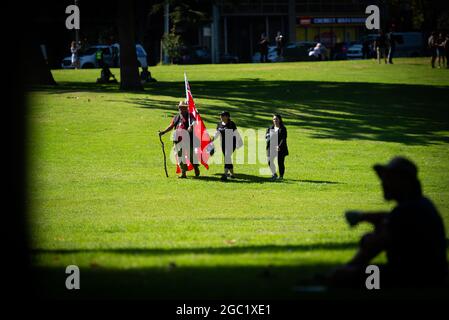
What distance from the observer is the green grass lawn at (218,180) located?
349 inches

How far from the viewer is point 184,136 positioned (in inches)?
914

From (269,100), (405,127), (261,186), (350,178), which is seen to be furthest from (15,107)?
(269,100)

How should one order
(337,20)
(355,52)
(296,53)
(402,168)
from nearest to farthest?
(402,168), (296,53), (355,52), (337,20)

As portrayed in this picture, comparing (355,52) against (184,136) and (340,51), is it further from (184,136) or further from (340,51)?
(184,136)

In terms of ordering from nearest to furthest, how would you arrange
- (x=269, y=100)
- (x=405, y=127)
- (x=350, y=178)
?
(x=350, y=178)
(x=405, y=127)
(x=269, y=100)

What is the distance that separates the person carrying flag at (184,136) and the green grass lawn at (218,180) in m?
0.58

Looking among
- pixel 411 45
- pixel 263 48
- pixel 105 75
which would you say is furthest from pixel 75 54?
pixel 411 45

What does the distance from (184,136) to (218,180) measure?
1537 mm

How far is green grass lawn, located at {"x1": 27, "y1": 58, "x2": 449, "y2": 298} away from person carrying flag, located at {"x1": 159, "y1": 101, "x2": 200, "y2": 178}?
0.58 metres

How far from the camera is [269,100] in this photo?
38.9m

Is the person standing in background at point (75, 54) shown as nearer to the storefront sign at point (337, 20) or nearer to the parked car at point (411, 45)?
the parked car at point (411, 45)

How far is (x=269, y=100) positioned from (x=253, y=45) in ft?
165

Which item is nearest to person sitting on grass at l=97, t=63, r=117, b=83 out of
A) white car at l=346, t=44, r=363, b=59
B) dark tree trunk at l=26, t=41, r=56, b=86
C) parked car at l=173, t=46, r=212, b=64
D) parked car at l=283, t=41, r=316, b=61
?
dark tree trunk at l=26, t=41, r=56, b=86
